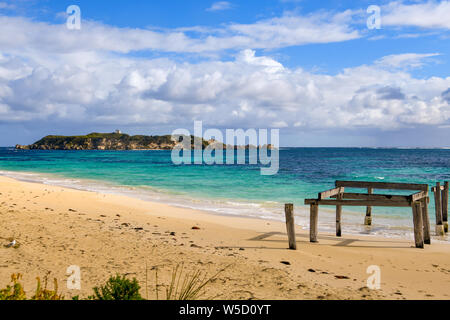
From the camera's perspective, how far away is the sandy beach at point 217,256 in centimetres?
720

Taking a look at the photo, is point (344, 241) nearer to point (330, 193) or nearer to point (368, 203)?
point (368, 203)

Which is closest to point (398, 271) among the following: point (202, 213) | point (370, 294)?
point (370, 294)

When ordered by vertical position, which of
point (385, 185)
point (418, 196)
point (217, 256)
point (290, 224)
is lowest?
point (217, 256)

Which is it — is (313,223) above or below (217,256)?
above

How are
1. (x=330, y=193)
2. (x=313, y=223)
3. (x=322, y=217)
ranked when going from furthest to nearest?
(x=322, y=217) < (x=330, y=193) < (x=313, y=223)

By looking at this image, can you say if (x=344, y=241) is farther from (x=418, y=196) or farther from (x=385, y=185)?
(x=385, y=185)

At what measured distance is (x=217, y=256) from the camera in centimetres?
925

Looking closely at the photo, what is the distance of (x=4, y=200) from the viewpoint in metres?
15.8

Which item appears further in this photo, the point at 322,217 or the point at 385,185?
the point at 322,217

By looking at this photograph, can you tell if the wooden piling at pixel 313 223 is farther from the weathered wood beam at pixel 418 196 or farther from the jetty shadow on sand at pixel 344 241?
the weathered wood beam at pixel 418 196

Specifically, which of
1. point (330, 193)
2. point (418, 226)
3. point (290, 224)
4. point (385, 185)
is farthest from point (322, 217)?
point (290, 224)

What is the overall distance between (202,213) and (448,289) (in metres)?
11.1

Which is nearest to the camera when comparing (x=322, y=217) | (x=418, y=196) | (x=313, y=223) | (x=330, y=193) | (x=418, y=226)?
(x=418, y=226)
